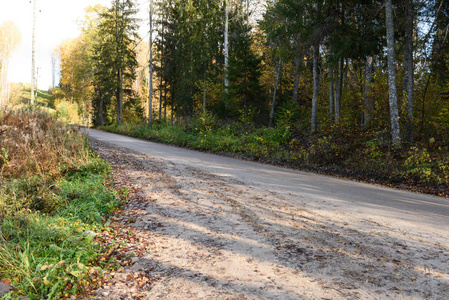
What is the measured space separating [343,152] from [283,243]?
8421mm

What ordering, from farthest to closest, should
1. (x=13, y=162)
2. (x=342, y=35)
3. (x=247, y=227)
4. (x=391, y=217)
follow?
(x=342, y=35) < (x=13, y=162) < (x=391, y=217) < (x=247, y=227)

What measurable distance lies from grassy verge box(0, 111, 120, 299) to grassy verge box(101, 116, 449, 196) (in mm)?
7180

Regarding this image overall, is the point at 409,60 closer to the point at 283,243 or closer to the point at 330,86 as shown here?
the point at 330,86

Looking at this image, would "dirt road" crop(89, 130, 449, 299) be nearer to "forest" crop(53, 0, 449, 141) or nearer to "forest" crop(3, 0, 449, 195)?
"forest" crop(3, 0, 449, 195)

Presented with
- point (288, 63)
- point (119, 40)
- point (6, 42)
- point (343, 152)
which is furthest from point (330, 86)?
point (6, 42)

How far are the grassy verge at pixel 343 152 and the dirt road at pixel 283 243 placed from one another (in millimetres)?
1649

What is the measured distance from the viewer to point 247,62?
18.1 m

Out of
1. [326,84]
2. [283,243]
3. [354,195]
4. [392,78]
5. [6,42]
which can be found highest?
[6,42]

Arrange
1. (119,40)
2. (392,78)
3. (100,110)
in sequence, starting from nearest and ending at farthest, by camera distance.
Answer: (392,78)
(119,40)
(100,110)

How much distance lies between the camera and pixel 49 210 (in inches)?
205

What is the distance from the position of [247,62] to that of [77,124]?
11789 mm

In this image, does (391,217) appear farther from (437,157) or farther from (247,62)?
(247,62)

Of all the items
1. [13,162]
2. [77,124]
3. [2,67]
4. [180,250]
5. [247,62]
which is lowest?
[180,250]

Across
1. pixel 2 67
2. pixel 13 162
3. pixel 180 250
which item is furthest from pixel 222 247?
pixel 2 67
